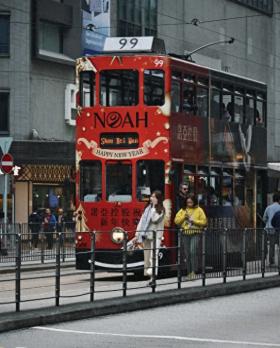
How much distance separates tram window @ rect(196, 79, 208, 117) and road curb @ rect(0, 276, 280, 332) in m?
4.53

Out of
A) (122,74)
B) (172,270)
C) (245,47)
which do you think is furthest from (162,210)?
(245,47)

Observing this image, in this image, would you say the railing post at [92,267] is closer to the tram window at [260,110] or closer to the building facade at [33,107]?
the tram window at [260,110]

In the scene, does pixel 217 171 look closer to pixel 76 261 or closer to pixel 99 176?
pixel 99 176

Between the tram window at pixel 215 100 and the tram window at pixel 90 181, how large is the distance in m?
3.47

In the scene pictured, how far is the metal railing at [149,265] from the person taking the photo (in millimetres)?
16297

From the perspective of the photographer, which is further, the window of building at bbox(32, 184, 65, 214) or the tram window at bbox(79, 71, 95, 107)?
the window of building at bbox(32, 184, 65, 214)

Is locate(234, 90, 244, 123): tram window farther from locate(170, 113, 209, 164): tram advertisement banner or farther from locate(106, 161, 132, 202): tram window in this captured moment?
locate(106, 161, 132, 202): tram window

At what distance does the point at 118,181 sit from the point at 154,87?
7.10 ft

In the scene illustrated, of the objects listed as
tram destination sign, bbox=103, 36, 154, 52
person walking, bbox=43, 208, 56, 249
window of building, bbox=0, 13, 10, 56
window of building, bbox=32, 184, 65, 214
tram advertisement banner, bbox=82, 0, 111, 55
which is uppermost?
tram advertisement banner, bbox=82, 0, 111, 55

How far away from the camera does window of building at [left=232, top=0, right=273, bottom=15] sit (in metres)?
72.3

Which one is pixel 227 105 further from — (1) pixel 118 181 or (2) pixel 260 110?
(1) pixel 118 181

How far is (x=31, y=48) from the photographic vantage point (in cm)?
4691

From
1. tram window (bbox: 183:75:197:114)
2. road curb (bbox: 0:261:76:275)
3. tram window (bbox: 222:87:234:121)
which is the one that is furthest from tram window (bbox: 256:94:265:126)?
road curb (bbox: 0:261:76:275)

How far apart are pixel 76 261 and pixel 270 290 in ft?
14.9
